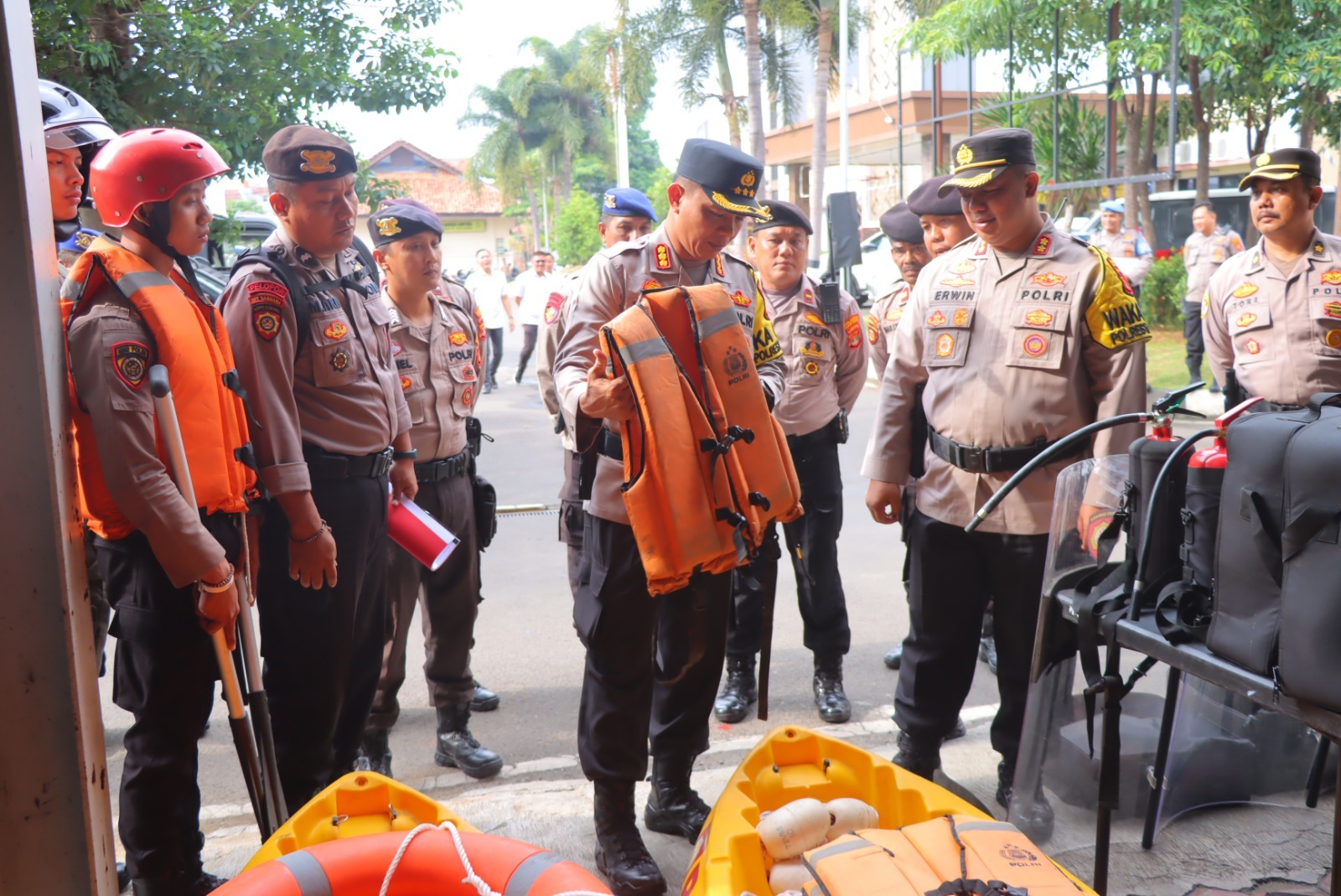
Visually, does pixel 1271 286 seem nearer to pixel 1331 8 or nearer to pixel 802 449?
pixel 802 449

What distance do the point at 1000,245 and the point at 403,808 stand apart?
2.42 m

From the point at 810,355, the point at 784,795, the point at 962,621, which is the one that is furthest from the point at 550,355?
the point at 784,795

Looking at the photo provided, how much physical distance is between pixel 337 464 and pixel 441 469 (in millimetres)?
1001

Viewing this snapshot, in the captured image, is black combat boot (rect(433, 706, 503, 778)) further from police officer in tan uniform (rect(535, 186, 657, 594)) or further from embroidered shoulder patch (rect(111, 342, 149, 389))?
embroidered shoulder patch (rect(111, 342, 149, 389))

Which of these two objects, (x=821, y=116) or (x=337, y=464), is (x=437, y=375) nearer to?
(x=337, y=464)

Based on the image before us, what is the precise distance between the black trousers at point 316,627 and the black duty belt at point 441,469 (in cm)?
81

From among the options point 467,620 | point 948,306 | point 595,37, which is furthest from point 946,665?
point 595,37

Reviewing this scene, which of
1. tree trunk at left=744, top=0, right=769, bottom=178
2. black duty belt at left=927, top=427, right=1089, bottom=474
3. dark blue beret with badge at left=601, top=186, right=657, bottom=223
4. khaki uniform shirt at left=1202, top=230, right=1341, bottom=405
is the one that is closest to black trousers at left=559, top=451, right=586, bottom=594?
black duty belt at left=927, top=427, right=1089, bottom=474

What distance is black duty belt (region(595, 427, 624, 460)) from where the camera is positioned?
296 cm

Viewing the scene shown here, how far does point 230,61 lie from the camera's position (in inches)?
296

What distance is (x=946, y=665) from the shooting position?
3.40m

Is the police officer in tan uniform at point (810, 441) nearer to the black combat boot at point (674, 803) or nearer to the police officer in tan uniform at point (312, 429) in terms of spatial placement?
the black combat boot at point (674, 803)

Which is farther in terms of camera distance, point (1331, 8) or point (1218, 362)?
point (1331, 8)

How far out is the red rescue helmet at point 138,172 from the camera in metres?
2.62
